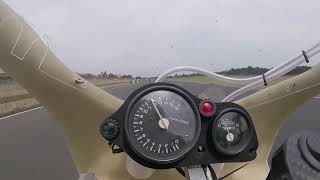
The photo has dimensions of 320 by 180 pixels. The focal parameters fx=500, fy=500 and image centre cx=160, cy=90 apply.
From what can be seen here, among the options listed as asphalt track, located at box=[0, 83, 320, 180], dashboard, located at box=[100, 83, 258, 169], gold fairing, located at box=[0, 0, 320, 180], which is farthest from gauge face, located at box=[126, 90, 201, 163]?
asphalt track, located at box=[0, 83, 320, 180]

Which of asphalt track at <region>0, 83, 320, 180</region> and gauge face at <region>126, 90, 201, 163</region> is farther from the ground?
gauge face at <region>126, 90, 201, 163</region>

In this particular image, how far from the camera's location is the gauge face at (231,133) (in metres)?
1.84

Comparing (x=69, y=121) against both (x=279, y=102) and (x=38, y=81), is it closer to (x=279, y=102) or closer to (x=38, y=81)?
(x=38, y=81)

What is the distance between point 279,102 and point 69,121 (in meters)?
0.94

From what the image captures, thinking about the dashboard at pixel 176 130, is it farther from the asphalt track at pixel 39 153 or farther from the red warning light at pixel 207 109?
the asphalt track at pixel 39 153

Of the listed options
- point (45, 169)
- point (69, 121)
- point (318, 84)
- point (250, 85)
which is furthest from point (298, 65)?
point (45, 169)

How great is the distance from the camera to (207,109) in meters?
1.86

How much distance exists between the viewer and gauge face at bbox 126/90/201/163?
5.86 feet

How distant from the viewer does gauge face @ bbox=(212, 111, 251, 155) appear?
184 centimetres

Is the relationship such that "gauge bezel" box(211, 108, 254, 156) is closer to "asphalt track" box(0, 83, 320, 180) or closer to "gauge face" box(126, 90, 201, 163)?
"gauge face" box(126, 90, 201, 163)

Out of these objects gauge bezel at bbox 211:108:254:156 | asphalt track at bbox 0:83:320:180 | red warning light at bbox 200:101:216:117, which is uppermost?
red warning light at bbox 200:101:216:117

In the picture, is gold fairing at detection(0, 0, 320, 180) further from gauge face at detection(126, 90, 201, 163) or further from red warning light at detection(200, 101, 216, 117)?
red warning light at detection(200, 101, 216, 117)

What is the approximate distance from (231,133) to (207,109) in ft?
0.45

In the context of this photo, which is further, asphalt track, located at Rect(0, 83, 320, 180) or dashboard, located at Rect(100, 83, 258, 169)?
asphalt track, located at Rect(0, 83, 320, 180)
